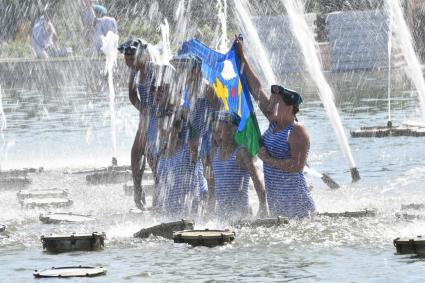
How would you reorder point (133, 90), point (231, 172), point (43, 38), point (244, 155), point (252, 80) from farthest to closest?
point (43, 38), point (133, 90), point (252, 80), point (231, 172), point (244, 155)

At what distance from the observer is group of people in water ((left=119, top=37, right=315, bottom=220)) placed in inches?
485

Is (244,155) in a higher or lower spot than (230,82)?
lower

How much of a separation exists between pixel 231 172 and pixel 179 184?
459mm

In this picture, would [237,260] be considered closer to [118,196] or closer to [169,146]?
[169,146]

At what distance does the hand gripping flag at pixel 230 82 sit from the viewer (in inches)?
500

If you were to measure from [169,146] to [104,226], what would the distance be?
1304 millimetres

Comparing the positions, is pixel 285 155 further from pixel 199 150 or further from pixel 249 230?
pixel 199 150

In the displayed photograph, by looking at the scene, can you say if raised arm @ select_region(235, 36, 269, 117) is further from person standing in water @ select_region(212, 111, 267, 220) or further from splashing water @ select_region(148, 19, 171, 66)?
splashing water @ select_region(148, 19, 171, 66)

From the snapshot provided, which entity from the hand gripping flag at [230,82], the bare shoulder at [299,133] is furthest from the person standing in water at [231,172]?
the bare shoulder at [299,133]

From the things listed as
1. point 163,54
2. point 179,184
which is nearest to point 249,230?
point 179,184

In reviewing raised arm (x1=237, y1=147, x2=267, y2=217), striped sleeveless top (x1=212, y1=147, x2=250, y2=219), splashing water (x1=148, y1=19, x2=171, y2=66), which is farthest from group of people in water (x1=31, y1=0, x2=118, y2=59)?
raised arm (x1=237, y1=147, x2=267, y2=217)

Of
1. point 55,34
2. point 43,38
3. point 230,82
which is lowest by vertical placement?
point 230,82

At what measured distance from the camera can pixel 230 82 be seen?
1301 cm

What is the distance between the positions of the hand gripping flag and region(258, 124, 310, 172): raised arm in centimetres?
54
